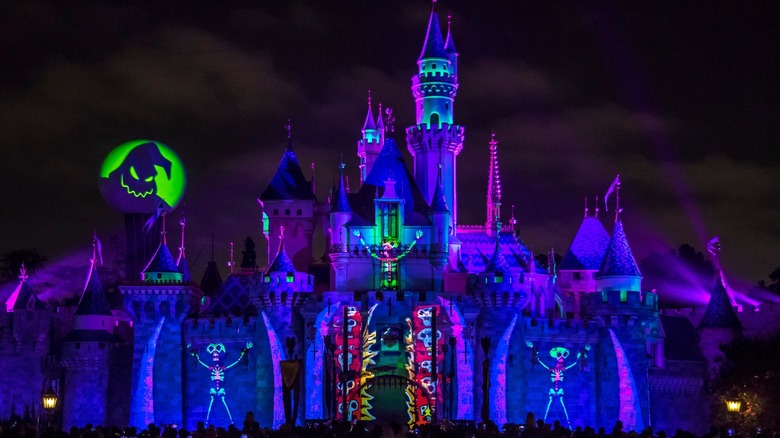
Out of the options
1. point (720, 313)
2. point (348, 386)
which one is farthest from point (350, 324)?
point (720, 313)

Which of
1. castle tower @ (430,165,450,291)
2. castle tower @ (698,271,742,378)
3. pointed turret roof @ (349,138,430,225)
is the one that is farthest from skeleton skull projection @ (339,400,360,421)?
A: castle tower @ (698,271,742,378)

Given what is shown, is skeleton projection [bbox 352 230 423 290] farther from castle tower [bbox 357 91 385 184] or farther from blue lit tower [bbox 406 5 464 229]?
castle tower [bbox 357 91 385 184]

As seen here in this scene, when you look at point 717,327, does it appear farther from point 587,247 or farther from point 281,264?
point 281,264

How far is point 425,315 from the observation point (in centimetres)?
8281

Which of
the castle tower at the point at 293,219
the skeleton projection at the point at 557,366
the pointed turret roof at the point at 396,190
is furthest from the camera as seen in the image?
the castle tower at the point at 293,219

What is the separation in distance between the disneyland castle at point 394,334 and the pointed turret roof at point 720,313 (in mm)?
79

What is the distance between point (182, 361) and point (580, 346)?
1931 cm

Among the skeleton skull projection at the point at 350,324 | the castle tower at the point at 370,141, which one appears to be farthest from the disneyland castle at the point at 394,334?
the castle tower at the point at 370,141

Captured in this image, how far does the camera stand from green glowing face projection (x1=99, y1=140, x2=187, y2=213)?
3853 inches

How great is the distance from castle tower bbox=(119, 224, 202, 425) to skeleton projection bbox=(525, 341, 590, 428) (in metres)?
17.1

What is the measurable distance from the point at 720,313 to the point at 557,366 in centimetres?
917

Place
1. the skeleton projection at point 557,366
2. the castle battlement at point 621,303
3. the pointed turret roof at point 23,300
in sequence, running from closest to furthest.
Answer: the skeleton projection at point 557,366, the castle battlement at point 621,303, the pointed turret roof at point 23,300

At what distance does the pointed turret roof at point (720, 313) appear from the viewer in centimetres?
8756

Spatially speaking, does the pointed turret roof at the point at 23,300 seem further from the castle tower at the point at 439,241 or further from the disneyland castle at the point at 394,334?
the castle tower at the point at 439,241
